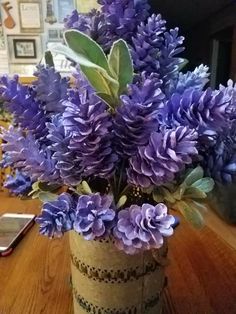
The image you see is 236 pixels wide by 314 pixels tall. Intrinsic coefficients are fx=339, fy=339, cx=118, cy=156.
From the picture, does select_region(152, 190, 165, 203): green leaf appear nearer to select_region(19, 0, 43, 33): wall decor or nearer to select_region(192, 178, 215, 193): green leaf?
select_region(192, 178, 215, 193): green leaf

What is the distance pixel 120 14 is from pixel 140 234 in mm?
281

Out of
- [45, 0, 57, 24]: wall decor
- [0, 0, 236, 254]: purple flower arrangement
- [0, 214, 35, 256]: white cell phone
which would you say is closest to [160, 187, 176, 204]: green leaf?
[0, 0, 236, 254]: purple flower arrangement

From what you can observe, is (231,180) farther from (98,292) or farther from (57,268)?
(57,268)

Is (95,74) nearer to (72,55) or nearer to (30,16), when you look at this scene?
(72,55)

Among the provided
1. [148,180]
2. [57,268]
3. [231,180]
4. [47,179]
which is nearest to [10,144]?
[47,179]

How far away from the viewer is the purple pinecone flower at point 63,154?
409 mm

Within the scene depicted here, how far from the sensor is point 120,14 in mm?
442

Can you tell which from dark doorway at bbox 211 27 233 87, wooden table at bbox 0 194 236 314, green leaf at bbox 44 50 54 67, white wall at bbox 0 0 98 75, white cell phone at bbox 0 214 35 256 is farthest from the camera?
white wall at bbox 0 0 98 75

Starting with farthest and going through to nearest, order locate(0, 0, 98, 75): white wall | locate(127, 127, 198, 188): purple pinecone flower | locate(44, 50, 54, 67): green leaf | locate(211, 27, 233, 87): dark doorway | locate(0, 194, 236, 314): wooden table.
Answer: locate(0, 0, 98, 75): white wall, locate(211, 27, 233, 87): dark doorway, locate(0, 194, 236, 314): wooden table, locate(44, 50, 54, 67): green leaf, locate(127, 127, 198, 188): purple pinecone flower

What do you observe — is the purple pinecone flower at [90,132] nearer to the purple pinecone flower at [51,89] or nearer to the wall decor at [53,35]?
the purple pinecone flower at [51,89]

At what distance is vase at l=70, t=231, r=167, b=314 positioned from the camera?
48 cm

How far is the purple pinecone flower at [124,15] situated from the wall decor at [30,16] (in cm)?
179

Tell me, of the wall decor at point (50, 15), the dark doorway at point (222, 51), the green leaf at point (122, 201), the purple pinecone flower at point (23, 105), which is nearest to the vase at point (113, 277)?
the green leaf at point (122, 201)

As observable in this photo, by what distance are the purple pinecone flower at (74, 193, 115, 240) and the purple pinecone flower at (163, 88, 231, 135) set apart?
0.13m
